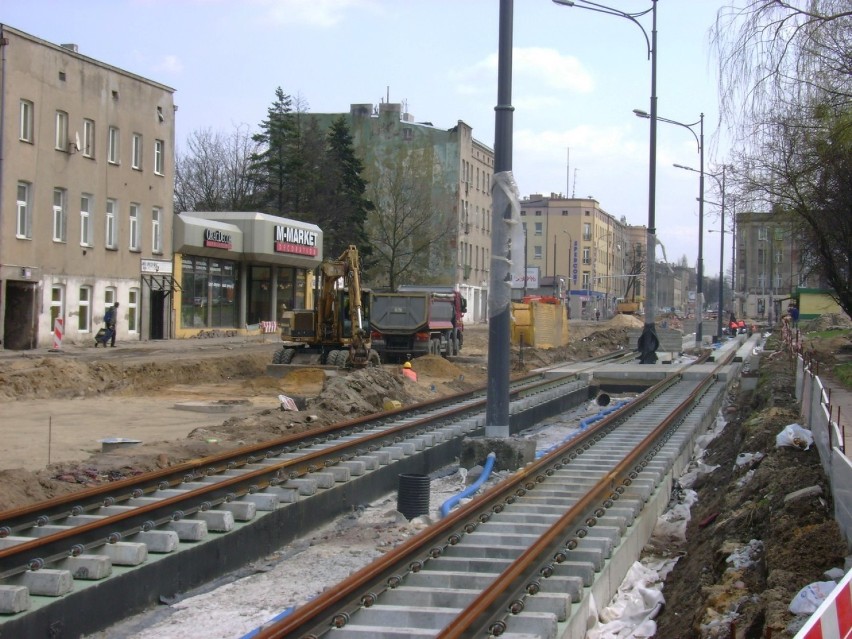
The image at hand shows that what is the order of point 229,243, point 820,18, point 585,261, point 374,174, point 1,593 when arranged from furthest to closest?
1. point 585,261
2. point 374,174
3. point 229,243
4. point 820,18
5. point 1,593

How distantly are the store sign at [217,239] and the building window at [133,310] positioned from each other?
5101 mm

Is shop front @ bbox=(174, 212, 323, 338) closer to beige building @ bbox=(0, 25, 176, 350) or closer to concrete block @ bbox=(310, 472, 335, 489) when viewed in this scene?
beige building @ bbox=(0, 25, 176, 350)

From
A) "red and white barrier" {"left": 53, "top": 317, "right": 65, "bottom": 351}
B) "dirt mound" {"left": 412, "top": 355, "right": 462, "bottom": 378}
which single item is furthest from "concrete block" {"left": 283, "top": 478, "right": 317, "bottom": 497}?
"red and white barrier" {"left": 53, "top": 317, "right": 65, "bottom": 351}

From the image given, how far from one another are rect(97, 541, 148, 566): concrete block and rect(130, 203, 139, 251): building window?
3606 centimetres

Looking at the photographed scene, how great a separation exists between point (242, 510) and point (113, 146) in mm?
34827

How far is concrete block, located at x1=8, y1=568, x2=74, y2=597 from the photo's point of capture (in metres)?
7.32

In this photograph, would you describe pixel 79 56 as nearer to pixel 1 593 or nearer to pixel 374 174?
pixel 1 593

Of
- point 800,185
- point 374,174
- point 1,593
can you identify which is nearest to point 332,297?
point 800,185

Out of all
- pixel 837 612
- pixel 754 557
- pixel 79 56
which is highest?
pixel 79 56

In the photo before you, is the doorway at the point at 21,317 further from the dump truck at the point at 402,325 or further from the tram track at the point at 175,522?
the tram track at the point at 175,522

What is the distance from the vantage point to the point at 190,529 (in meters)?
9.19

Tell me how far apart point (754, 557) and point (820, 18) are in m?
7.03

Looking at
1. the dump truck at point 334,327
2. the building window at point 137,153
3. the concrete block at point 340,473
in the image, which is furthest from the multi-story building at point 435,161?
the concrete block at point 340,473

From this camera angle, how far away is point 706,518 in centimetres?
1037
